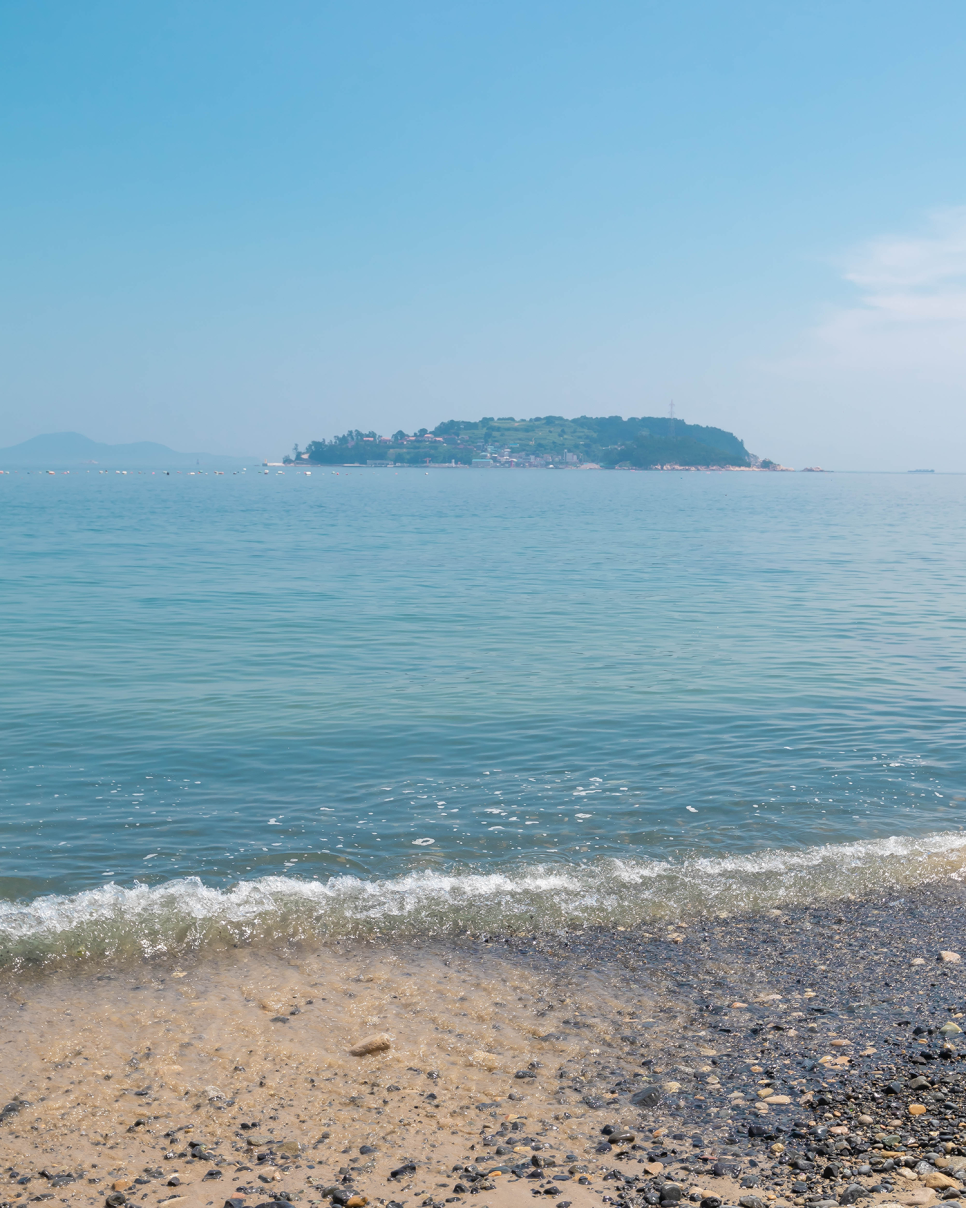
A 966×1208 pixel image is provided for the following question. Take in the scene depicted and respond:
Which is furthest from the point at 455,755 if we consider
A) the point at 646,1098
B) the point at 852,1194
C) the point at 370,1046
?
the point at 852,1194

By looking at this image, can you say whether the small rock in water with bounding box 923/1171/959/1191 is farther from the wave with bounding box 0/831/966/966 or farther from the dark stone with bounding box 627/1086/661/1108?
the wave with bounding box 0/831/966/966

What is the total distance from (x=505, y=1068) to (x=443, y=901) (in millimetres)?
3526

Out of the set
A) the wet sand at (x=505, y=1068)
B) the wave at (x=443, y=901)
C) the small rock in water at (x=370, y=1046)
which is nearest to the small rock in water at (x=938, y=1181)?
the wet sand at (x=505, y=1068)

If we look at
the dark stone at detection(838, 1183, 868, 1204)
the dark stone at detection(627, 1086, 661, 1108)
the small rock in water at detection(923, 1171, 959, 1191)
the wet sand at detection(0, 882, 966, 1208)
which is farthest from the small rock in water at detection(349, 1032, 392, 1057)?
the small rock in water at detection(923, 1171, 959, 1191)

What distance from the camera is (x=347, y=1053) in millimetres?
7938

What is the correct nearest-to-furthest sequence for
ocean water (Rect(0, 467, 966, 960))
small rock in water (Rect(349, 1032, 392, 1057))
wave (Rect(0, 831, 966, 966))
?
A: 1. small rock in water (Rect(349, 1032, 392, 1057))
2. wave (Rect(0, 831, 966, 966))
3. ocean water (Rect(0, 467, 966, 960))

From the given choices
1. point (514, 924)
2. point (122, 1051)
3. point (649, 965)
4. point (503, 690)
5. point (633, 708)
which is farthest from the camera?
point (503, 690)

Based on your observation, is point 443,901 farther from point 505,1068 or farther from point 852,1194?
point 852,1194

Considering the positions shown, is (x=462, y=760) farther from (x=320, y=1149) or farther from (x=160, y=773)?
(x=320, y=1149)

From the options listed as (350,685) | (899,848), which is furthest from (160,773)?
(899,848)

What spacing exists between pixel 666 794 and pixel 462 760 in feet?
12.6

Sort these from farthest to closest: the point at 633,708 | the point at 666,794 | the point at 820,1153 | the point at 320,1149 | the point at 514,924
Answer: the point at 633,708, the point at 666,794, the point at 514,924, the point at 320,1149, the point at 820,1153

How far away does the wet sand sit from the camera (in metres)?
6.17

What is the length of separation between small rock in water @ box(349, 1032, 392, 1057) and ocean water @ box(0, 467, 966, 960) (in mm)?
2451
